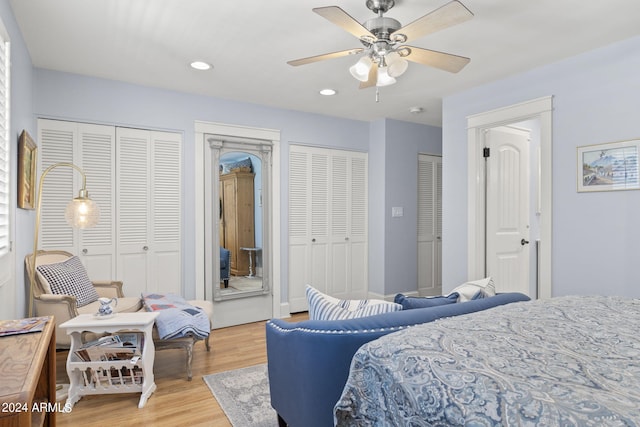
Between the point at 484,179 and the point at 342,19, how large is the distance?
257cm

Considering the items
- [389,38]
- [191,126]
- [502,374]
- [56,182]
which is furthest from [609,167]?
[56,182]

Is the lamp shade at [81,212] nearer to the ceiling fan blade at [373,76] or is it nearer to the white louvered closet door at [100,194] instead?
the white louvered closet door at [100,194]

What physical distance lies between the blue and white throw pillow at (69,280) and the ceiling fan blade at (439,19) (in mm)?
2997

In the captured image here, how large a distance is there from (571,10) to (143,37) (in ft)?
9.29

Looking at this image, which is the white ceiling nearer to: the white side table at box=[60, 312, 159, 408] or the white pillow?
the white pillow

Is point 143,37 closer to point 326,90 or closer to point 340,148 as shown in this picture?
point 326,90

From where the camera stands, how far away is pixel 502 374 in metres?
1.07

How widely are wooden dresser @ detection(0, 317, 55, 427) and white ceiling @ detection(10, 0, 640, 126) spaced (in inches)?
77.0

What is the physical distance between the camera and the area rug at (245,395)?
7.58 feet

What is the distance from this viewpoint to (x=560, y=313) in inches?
65.5

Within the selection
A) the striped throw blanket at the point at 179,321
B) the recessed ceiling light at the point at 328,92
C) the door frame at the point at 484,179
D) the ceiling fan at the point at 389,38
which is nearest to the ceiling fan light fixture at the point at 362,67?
the ceiling fan at the point at 389,38

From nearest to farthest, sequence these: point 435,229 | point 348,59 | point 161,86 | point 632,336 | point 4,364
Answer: point 4,364
point 632,336
point 348,59
point 161,86
point 435,229

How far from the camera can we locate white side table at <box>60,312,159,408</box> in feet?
8.03

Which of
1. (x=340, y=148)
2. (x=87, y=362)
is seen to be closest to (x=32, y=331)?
(x=87, y=362)
